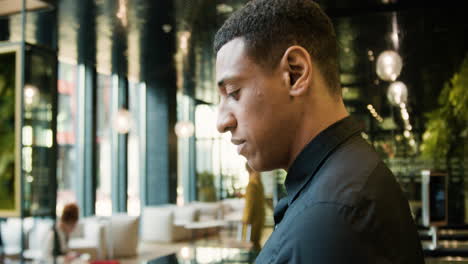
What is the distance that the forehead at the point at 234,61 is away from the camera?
2.29 feet

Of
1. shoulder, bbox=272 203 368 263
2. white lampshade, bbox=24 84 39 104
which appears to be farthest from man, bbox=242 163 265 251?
shoulder, bbox=272 203 368 263

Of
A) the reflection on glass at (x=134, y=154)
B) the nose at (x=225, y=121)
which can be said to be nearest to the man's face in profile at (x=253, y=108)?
the nose at (x=225, y=121)

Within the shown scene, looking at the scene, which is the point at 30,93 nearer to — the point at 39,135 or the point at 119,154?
the point at 39,135

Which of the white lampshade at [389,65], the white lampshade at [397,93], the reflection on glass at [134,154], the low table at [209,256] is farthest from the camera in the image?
the reflection on glass at [134,154]

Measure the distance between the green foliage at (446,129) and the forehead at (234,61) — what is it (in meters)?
8.27

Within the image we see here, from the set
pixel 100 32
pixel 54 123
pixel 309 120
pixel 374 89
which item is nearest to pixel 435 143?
pixel 374 89

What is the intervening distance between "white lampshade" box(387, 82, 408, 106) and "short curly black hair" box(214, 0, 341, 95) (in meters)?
7.13

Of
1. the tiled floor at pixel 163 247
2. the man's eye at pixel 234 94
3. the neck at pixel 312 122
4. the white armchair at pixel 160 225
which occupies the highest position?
the man's eye at pixel 234 94

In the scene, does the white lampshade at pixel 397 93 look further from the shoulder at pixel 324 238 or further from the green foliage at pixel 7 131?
the shoulder at pixel 324 238

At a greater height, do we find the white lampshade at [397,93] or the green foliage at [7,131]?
the white lampshade at [397,93]

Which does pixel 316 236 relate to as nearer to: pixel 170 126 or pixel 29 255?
pixel 29 255

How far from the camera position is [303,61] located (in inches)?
27.0

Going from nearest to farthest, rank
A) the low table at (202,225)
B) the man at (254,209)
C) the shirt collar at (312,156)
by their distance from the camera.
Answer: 1. the shirt collar at (312,156)
2. the man at (254,209)
3. the low table at (202,225)

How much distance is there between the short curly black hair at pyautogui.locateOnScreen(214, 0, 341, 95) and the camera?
69 cm
